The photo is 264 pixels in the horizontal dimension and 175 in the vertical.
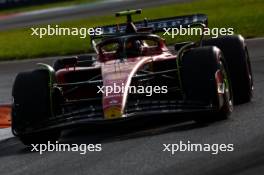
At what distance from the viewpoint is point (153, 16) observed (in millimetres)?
25859

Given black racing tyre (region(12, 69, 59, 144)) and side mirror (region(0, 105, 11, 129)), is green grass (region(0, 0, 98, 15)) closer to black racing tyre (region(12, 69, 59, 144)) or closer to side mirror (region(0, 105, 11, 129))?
side mirror (region(0, 105, 11, 129))

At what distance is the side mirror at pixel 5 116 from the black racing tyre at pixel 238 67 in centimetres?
301

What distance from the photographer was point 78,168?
685 cm

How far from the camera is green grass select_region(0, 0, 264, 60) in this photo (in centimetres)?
1931

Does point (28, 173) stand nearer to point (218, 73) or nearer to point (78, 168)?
point (78, 168)

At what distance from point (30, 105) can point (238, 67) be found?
2.69 meters

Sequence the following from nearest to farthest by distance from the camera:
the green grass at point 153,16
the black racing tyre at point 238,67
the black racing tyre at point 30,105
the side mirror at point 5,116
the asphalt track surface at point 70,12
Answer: the black racing tyre at point 30,105
the black racing tyre at point 238,67
the side mirror at point 5,116
the green grass at point 153,16
the asphalt track surface at point 70,12

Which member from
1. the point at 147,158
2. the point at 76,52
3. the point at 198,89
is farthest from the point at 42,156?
the point at 76,52

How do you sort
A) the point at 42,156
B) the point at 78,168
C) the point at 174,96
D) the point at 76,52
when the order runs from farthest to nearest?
the point at 76,52 < the point at 174,96 < the point at 42,156 < the point at 78,168

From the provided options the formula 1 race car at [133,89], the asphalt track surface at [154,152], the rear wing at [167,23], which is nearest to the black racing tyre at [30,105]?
the formula 1 race car at [133,89]

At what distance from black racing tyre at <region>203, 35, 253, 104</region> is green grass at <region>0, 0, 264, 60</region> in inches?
322

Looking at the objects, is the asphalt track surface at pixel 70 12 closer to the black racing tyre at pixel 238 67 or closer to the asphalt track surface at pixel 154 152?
the black racing tyre at pixel 238 67

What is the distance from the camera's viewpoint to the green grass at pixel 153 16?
19.3 m

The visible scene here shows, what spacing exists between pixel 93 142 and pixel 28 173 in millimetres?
1362
